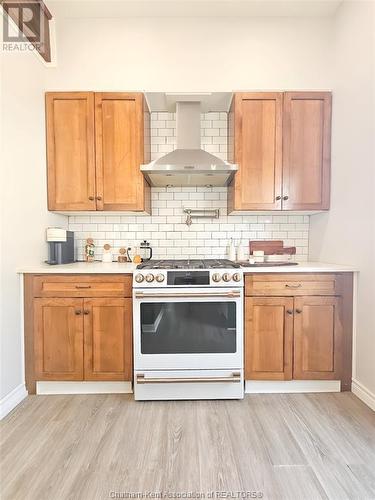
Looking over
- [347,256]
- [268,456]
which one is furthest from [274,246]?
[268,456]

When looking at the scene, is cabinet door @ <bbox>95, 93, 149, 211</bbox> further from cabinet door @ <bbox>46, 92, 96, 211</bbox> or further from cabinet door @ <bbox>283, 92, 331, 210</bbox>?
cabinet door @ <bbox>283, 92, 331, 210</bbox>

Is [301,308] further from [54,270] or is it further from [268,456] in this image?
[54,270]

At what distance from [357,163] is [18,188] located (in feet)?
8.38

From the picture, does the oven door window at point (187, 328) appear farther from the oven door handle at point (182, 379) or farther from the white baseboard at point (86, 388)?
the white baseboard at point (86, 388)

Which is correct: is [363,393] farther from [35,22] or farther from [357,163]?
[35,22]

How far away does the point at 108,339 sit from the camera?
2.13m

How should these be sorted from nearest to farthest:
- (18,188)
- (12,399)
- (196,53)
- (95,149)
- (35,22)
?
(12,399) < (18,188) < (35,22) < (95,149) < (196,53)

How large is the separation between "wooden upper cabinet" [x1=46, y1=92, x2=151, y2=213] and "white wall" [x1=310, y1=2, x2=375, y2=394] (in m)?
1.66

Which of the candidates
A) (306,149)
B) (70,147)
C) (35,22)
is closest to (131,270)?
(70,147)

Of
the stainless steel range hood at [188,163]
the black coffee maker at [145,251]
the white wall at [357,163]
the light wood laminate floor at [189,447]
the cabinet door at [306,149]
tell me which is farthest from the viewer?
the black coffee maker at [145,251]

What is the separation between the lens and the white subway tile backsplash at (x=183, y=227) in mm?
2789

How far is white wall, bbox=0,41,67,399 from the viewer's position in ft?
6.39

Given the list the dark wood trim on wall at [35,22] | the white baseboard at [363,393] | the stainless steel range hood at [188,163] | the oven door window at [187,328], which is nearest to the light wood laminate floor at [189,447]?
the white baseboard at [363,393]

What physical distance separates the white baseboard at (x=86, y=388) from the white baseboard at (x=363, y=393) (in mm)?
1712
